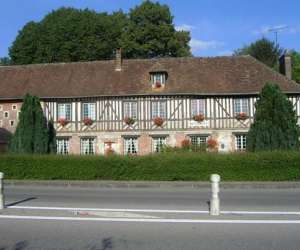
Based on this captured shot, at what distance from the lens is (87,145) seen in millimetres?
33094

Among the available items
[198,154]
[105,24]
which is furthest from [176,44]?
[198,154]

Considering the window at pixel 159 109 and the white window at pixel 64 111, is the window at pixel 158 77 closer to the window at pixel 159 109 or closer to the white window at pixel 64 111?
the window at pixel 159 109

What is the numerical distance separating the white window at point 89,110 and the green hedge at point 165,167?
1278 cm

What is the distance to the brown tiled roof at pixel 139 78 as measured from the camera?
32553 millimetres

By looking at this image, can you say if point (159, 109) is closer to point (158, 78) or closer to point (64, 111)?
point (158, 78)

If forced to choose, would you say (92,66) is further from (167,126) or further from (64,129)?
(167,126)

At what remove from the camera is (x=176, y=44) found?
50.3 m

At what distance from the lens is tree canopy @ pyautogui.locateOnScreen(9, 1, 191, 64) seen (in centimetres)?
4853

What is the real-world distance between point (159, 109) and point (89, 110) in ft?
15.9

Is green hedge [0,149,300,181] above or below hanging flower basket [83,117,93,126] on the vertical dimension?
below

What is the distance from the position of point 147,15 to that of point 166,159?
34180 millimetres

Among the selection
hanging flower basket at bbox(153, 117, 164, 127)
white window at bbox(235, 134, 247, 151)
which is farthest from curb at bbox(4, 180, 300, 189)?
white window at bbox(235, 134, 247, 151)

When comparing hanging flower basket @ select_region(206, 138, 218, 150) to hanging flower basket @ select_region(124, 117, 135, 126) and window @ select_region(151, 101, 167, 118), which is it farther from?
hanging flower basket @ select_region(124, 117, 135, 126)

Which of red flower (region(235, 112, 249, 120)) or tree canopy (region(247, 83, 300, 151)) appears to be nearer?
tree canopy (region(247, 83, 300, 151))
